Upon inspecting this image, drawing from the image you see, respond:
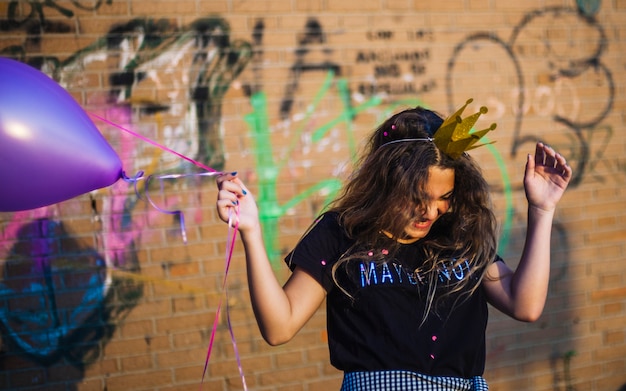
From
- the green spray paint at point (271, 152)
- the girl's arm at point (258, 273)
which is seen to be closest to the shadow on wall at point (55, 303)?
the green spray paint at point (271, 152)

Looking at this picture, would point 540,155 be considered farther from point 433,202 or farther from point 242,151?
point 242,151

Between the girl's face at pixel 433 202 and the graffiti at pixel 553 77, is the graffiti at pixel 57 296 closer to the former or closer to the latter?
the girl's face at pixel 433 202

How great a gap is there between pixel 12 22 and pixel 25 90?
1.53m

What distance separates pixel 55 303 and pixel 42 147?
5.44 ft

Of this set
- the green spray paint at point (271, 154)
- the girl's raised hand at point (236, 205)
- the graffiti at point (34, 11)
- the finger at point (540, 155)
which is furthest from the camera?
the green spray paint at point (271, 154)

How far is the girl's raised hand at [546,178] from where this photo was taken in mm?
2348

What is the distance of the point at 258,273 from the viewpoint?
2.06 meters

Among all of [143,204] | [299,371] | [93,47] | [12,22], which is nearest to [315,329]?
[299,371]

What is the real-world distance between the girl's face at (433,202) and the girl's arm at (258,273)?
43 cm

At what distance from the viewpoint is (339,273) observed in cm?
228

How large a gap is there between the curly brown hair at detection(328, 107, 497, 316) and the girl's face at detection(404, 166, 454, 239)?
16mm

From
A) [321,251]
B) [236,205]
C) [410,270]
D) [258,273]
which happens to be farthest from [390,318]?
[236,205]

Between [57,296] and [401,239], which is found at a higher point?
→ [401,239]

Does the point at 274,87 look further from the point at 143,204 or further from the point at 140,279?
the point at 140,279
